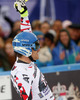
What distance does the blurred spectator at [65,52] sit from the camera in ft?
18.7

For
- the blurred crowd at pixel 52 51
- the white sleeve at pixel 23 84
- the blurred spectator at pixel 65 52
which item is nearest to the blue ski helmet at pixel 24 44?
the white sleeve at pixel 23 84

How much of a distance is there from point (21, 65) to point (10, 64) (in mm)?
2057

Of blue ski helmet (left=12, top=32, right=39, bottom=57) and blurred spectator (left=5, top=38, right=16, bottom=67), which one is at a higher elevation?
blue ski helmet (left=12, top=32, right=39, bottom=57)

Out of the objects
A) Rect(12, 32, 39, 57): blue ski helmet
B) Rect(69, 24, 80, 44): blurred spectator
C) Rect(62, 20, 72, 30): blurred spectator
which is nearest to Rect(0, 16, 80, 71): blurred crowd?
Rect(69, 24, 80, 44): blurred spectator

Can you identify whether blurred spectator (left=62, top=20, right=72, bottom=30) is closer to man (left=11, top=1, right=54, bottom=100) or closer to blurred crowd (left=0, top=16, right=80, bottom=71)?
blurred crowd (left=0, top=16, right=80, bottom=71)

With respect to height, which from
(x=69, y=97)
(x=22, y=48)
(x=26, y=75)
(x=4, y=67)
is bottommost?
(x=69, y=97)

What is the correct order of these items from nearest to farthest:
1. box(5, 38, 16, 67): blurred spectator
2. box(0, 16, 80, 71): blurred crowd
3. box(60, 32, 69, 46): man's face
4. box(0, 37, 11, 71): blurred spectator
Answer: box(0, 37, 11, 71): blurred spectator < box(0, 16, 80, 71): blurred crowd < box(5, 38, 16, 67): blurred spectator < box(60, 32, 69, 46): man's face

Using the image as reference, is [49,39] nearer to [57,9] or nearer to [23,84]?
[57,9]

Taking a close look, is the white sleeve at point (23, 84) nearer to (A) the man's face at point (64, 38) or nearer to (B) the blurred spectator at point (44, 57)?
(B) the blurred spectator at point (44, 57)

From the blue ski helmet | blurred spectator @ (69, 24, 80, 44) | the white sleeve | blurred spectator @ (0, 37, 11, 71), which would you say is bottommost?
blurred spectator @ (0, 37, 11, 71)

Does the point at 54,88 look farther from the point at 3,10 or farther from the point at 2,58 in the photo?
the point at 3,10

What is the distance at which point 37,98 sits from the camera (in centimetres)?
347

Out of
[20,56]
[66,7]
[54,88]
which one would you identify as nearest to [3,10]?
[66,7]

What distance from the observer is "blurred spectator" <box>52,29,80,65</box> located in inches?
225
